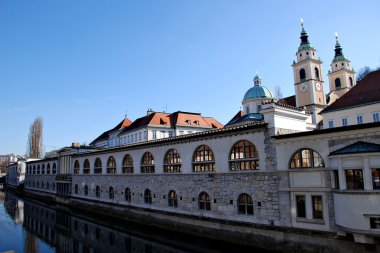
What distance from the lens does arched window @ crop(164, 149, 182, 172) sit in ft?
85.3

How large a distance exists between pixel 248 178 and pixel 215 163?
3.21 meters

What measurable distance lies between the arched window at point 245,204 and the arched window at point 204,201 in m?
3.00

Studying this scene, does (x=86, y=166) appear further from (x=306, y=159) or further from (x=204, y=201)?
(x=306, y=159)

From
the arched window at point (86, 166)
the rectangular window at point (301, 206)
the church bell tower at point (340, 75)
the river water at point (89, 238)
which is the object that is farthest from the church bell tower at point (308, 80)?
the river water at point (89, 238)

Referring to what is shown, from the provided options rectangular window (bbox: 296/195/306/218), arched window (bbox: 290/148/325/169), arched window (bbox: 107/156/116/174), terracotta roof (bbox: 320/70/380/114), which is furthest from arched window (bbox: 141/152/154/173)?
terracotta roof (bbox: 320/70/380/114)

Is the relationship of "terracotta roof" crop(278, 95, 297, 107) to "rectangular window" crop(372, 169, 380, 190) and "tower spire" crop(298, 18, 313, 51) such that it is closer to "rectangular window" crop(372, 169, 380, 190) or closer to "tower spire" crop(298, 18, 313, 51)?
"tower spire" crop(298, 18, 313, 51)

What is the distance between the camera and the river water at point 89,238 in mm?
20500

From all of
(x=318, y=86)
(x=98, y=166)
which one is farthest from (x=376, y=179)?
(x=318, y=86)

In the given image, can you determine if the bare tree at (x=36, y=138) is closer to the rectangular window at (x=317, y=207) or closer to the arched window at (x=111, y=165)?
the arched window at (x=111, y=165)

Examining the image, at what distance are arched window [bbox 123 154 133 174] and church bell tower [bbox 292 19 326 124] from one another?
36.7 m

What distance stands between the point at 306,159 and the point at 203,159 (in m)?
8.55

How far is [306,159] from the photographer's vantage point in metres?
17.5

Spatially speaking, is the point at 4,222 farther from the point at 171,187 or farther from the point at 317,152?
the point at 317,152

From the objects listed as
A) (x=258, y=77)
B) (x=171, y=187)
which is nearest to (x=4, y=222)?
(x=171, y=187)
